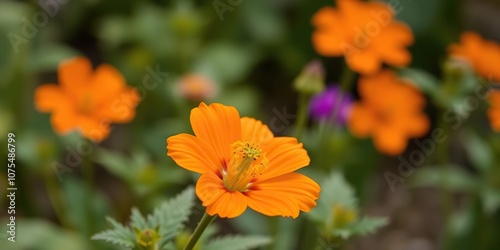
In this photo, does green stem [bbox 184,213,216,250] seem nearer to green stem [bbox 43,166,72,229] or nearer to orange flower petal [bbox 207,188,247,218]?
orange flower petal [bbox 207,188,247,218]

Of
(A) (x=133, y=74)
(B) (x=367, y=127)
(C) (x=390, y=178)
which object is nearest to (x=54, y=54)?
(A) (x=133, y=74)

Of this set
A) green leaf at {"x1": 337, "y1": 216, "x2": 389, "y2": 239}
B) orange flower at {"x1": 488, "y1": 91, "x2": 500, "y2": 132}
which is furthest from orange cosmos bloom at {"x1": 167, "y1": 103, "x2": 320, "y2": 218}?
orange flower at {"x1": 488, "y1": 91, "x2": 500, "y2": 132}

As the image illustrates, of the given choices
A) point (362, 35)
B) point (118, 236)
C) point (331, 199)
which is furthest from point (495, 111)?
point (118, 236)

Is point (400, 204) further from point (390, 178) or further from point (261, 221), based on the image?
point (261, 221)

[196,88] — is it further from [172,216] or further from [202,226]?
[202,226]

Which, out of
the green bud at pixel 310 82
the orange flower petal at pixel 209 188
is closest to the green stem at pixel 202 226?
the orange flower petal at pixel 209 188

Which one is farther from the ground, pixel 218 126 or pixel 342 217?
pixel 218 126

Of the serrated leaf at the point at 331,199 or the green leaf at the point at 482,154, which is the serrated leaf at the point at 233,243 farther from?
the green leaf at the point at 482,154
